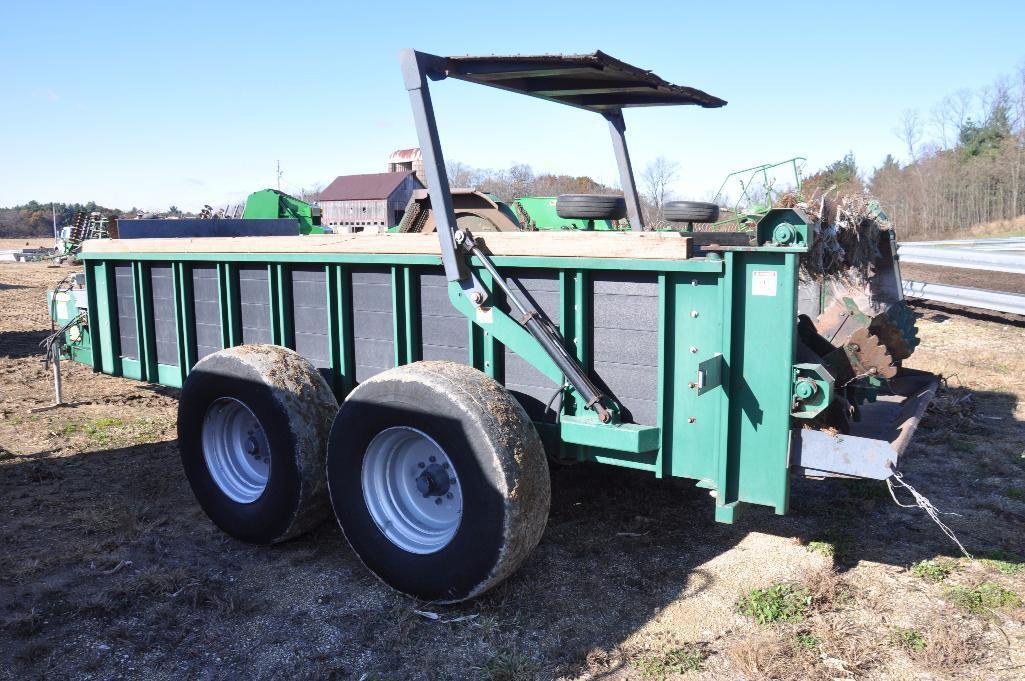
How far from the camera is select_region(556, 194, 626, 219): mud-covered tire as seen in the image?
13.8 ft

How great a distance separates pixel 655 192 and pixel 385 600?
19.8 ft

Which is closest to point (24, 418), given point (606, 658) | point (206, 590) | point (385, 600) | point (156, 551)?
point (156, 551)

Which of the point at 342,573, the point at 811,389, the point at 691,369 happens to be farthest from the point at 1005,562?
the point at 342,573

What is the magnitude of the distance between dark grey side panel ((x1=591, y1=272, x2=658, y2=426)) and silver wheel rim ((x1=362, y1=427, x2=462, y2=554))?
2.86ft

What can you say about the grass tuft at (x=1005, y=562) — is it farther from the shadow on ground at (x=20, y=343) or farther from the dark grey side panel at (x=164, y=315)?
the shadow on ground at (x=20, y=343)

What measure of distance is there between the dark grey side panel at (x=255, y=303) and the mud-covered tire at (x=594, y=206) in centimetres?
204

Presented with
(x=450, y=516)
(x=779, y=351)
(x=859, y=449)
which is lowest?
(x=450, y=516)

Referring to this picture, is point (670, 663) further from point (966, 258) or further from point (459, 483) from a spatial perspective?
point (966, 258)

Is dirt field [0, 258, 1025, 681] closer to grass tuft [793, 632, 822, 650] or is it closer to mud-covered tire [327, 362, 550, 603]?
grass tuft [793, 632, 822, 650]

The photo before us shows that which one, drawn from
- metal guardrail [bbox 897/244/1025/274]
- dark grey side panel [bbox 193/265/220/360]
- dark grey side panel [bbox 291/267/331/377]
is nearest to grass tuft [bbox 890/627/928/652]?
dark grey side panel [bbox 291/267/331/377]

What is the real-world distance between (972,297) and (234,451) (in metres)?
11.3

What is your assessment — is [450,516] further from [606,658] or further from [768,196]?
[768,196]

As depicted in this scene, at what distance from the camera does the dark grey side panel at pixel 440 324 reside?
170 inches

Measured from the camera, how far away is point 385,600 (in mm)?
3963
